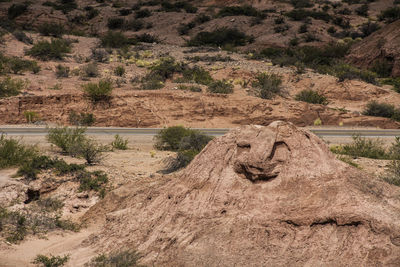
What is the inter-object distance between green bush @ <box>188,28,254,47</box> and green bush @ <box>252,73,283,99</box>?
1748cm

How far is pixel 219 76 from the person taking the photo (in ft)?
109

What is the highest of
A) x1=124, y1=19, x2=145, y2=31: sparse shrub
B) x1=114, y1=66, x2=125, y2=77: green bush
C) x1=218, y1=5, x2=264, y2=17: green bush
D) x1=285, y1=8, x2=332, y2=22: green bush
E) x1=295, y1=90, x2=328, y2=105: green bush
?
x1=218, y1=5, x2=264, y2=17: green bush

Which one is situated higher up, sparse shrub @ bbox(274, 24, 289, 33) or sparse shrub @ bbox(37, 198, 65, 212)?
sparse shrub @ bbox(274, 24, 289, 33)

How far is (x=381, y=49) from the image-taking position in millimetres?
40531

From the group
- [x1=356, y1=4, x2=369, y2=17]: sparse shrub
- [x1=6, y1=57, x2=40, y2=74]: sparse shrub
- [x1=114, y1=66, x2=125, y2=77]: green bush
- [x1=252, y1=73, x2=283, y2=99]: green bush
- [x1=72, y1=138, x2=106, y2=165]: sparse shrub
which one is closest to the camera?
[x1=72, y1=138, x2=106, y2=165]: sparse shrub

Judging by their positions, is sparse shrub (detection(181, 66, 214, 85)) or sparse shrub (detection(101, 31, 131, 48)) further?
sparse shrub (detection(101, 31, 131, 48))

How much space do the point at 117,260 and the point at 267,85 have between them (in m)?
22.6

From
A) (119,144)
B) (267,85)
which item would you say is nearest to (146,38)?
(267,85)

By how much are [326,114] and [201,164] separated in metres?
18.8

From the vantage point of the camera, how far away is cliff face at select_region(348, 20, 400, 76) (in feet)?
129

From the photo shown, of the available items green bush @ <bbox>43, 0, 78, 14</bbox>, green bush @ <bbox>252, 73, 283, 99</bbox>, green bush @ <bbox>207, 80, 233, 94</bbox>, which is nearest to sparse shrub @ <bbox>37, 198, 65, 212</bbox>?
green bush @ <bbox>207, 80, 233, 94</bbox>

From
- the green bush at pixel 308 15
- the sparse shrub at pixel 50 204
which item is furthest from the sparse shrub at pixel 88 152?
the green bush at pixel 308 15

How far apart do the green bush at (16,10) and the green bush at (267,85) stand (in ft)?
116

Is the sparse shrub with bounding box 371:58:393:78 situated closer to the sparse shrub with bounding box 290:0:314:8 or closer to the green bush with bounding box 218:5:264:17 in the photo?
the green bush with bounding box 218:5:264:17
